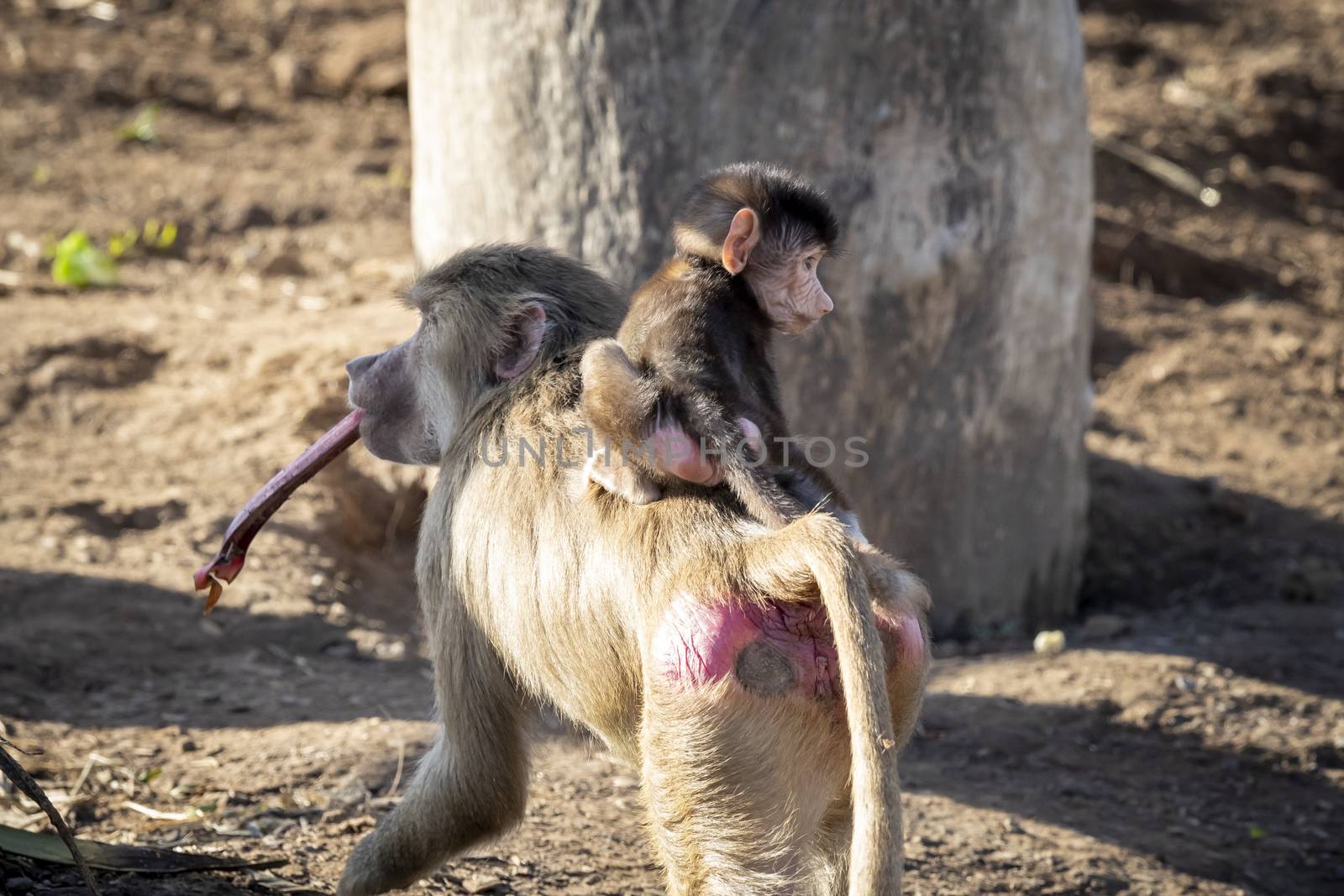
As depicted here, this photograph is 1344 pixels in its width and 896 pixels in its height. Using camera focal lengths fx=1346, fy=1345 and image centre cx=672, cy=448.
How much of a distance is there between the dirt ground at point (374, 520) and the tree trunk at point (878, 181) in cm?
51

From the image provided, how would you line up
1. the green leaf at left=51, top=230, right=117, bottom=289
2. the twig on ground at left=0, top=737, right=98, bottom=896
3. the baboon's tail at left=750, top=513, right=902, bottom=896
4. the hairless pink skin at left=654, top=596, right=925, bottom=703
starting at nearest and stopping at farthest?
the baboon's tail at left=750, top=513, right=902, bottom=896
the hairless pink skin at left=654, top=596, right=925, bottom=703
the twig on ground at left=0, top=737, right=98, bottom=896
the green leaf at left=51, top=230, right=117, bottom=289

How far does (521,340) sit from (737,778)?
1098 millimetres

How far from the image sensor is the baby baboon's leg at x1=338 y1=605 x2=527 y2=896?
9.41 ft

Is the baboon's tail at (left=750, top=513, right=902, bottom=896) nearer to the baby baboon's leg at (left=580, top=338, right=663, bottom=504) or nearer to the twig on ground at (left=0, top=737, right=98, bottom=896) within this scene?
the baby baboon's leg at (left=580, top=338, right=663, bottom=504)

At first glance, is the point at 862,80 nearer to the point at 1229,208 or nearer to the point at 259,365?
the point at 259,365

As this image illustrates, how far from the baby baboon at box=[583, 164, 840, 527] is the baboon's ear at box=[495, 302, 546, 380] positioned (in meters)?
0.18

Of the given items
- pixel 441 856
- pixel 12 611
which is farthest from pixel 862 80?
pixel 12 611

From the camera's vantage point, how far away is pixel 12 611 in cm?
434

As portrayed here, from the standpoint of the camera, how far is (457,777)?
2910mm

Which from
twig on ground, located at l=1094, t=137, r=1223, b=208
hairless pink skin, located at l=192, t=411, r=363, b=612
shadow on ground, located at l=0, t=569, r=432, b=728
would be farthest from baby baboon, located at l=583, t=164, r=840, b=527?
twig on ground, located at l=1094, t=137, r=1223, b=208

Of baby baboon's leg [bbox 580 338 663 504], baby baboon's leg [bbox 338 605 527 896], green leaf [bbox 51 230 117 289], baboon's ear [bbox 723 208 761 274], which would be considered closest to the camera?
baby baboon's leg [bbox 580 338 663 504]

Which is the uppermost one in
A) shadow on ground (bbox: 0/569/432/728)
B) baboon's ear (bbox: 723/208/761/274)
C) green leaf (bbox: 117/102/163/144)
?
green leaf (bbox: 117/102/163/144)

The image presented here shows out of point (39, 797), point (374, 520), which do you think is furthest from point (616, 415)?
point (374, 520)

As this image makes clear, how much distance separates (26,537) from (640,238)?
7.94 feet
